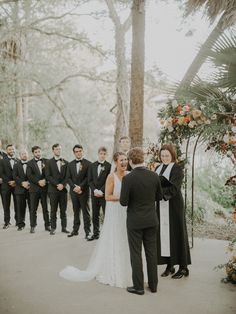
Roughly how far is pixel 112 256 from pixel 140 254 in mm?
646

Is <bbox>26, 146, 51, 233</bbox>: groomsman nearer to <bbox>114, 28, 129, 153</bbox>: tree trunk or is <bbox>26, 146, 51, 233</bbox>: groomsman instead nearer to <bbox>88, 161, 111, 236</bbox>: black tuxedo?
<bbox>88, 161, 111, 236</bbox>: black tuxedo

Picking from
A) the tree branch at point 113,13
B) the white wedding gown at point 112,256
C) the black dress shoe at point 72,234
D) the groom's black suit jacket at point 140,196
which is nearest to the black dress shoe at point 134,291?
the white wedding gown at point 112,256

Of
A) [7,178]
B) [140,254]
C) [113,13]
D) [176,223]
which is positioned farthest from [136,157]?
[113,13]

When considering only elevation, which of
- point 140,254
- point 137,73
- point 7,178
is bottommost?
point 140,254

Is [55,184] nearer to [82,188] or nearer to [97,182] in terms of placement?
[82,188]

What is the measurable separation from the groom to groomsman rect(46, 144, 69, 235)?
402cm

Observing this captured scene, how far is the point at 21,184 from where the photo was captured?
371 inches

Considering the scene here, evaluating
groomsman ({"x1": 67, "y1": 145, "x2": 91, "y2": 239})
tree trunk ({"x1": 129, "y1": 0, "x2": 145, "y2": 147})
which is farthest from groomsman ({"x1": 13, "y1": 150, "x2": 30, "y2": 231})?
tree trunk ({"x1": 129, "y1": 0, "x2": 145, "y2": 147})

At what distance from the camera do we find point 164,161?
597 cm

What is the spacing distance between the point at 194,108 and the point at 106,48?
905cm

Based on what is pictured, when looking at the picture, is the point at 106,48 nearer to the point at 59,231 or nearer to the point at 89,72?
the point at 89,72

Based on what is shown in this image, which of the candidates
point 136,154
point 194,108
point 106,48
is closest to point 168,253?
point 136,154

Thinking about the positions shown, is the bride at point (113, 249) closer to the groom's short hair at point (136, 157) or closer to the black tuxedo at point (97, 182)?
the groom's short hair at point (136, 157)

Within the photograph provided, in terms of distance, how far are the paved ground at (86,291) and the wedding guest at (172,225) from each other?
0.26 m
